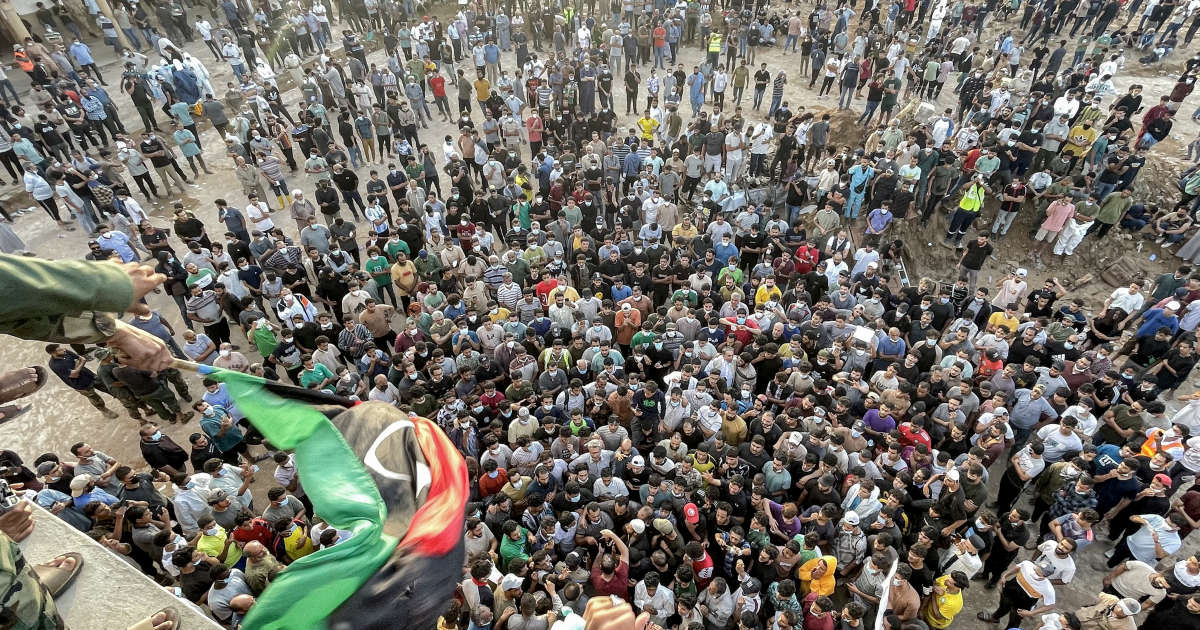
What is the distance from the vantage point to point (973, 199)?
14133 millimetres

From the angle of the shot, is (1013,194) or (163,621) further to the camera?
(1013,194)

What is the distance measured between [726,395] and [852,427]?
5.77ft

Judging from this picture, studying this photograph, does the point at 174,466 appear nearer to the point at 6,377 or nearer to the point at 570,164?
the point at 6,377

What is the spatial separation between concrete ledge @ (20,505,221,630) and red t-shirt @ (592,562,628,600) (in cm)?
395

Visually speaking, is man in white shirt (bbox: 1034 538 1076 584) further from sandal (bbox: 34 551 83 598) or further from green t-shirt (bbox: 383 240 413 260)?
green t-shirt (bbox: 383 240 413 260)

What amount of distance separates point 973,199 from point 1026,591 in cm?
948

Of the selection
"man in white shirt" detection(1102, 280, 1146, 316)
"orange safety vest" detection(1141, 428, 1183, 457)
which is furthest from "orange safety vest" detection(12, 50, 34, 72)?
"man in white shirt" detection(1102, 280, 1146, 316)

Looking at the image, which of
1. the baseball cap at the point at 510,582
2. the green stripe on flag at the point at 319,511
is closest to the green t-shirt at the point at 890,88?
the baseball cap at the point at 510,582

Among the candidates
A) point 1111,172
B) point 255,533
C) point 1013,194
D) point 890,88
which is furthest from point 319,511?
point 890,88

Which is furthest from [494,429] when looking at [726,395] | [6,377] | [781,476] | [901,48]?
[901,48]

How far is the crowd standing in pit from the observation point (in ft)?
24.3

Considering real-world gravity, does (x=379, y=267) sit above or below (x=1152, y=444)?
above

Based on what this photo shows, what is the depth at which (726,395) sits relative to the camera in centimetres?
909

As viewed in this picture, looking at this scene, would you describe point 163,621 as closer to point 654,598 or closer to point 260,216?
point 654,598
